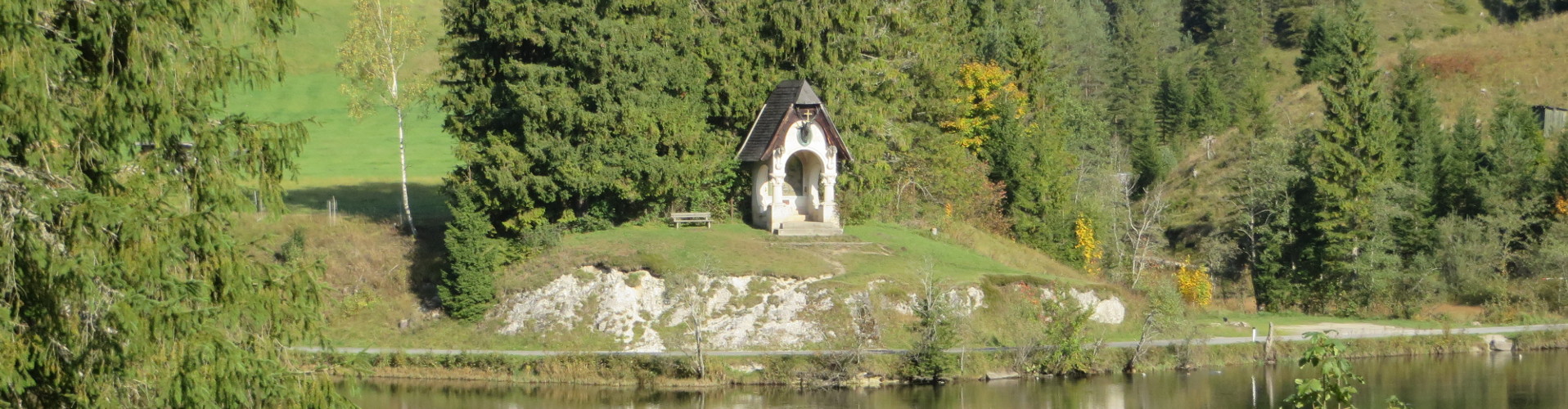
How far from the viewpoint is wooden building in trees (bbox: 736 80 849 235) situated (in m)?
45.2

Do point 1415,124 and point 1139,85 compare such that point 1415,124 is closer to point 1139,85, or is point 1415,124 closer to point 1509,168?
point 1509,168

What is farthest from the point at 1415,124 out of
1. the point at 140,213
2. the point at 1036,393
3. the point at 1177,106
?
the point at 140,213

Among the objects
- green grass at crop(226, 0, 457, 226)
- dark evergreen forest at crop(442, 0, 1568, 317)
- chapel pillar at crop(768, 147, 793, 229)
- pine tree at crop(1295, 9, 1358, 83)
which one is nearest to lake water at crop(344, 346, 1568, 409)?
dark evergreen forest at crop(442, 0, 1568, 317)

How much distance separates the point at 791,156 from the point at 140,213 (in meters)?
35.6

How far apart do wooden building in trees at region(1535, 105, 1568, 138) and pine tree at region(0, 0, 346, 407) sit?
68843 millimetres

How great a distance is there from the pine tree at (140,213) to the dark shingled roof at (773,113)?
103ft

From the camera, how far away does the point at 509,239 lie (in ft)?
140

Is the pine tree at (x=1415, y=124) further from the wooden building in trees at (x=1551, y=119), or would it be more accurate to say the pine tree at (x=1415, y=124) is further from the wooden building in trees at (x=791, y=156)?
the wooden building in trees at (x=791, y=156)

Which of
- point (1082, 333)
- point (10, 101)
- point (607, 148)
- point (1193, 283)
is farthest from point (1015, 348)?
point (10, 101)

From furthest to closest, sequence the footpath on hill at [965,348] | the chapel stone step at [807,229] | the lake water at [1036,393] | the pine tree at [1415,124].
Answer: the pine tree at [1415,124]
the chapel stone step at [807,229]
the footpath on hill at [965,348]
the lake water at [1036,393]

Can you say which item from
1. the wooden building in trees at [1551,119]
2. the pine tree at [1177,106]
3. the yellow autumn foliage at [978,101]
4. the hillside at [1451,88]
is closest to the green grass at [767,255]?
the yellow autumn foliage at [978,101]

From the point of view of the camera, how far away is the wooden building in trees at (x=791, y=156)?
45219 mm

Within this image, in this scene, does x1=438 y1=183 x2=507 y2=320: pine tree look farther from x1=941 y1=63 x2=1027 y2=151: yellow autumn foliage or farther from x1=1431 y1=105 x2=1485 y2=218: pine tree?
x1=1431 y1=105 x2=1485 y2=218: pine tree

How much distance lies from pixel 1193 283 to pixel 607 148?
24.0 metres
